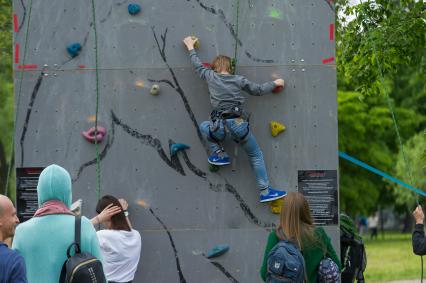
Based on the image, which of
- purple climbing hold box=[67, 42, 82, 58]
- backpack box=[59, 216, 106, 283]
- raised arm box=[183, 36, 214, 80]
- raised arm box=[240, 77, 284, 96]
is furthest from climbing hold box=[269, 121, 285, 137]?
backpack box=[59, 216, 106, 283]

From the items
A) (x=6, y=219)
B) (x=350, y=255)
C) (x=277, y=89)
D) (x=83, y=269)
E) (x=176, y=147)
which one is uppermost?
(x=277, y=89)

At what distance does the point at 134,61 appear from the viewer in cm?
910

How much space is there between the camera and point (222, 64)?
8.76 meters

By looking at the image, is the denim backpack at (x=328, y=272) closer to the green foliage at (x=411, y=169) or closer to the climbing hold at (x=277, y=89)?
the climbing hold at (x=277, y=89)

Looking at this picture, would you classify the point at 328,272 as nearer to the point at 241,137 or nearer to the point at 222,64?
the point at 241,137

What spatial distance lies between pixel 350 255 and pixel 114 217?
2.72 m

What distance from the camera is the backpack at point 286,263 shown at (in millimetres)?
6883

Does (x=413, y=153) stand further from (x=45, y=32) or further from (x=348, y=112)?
(x=45, y=32)

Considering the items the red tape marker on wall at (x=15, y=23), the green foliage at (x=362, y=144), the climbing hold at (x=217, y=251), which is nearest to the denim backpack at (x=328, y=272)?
the climbing hold at (x=217, y=251)

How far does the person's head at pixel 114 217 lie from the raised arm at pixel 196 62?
1.53m

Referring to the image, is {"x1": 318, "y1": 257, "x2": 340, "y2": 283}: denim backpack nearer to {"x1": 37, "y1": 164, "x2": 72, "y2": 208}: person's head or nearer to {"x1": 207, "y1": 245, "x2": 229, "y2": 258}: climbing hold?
{"x1": 207, "y1": 245, "x2": 229, "y2": 258}: climbing hold

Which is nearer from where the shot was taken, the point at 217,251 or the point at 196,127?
the point at 217,251

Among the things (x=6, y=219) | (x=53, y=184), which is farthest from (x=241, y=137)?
(x=6, y=219)

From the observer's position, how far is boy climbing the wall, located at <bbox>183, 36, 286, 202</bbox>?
868cm
